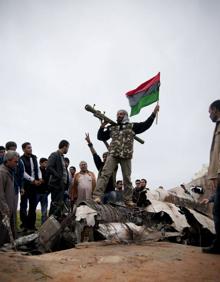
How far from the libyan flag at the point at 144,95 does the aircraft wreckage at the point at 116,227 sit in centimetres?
284

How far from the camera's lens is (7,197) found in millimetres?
5535

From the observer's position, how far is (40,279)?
10.4 ft

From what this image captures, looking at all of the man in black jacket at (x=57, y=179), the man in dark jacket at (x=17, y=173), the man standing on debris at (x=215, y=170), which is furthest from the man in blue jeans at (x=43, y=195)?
the man standing on debris at (x=215, y=170)

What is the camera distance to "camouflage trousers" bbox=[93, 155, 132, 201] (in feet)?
23.0

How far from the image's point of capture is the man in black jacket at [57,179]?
7.32 m

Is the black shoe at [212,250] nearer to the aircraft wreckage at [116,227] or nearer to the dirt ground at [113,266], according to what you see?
the dirt ground at [113,266]

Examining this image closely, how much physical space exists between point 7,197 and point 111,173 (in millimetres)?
2384

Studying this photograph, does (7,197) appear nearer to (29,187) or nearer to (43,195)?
(29,187)

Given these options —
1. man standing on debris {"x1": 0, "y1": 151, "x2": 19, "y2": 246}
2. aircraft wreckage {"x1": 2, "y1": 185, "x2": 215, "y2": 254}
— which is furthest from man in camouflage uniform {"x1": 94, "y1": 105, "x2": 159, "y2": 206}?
man standing on debris {"x1": 0, "y1": 151, "x2": 19, "y2": 246}

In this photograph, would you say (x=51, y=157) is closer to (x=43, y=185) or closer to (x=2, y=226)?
(x=43, y=185)

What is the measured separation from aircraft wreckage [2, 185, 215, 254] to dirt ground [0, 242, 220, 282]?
3.20ft

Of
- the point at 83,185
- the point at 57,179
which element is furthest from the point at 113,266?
the point at 83,185

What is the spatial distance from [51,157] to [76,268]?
3923 mm

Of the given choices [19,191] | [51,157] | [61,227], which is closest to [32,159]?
[51,157]
